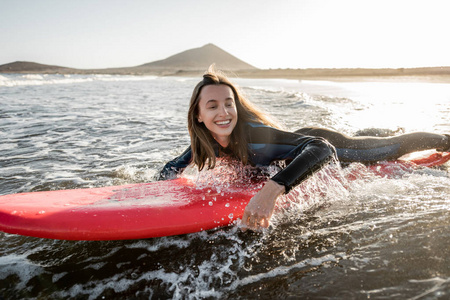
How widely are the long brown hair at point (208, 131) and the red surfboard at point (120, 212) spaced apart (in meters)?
0.31

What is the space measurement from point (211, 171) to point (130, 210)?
3.56 feet

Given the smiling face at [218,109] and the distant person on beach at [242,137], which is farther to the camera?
the smiling face at [218,109]

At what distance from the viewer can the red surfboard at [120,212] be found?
195 centimetres

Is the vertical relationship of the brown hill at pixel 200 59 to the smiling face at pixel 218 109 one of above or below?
above

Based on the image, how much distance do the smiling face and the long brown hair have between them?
0.06 meters

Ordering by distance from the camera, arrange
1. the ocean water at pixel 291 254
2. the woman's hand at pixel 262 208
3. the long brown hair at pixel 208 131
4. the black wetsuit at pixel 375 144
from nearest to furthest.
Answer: the ocean water at pixel 291 254
the woman's hand at pixel 262 208
the long brown hair at pixel 208 131
the black wetsuit at pixel 375 144

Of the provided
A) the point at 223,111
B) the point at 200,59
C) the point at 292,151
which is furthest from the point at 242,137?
the point at 200,59

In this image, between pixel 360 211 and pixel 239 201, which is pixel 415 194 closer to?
pixel 360 211

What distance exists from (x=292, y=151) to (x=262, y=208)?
716 mm

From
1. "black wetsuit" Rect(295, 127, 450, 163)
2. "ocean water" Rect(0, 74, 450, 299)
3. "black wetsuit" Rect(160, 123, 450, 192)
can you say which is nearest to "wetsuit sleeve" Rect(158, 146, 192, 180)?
"black wetsuit" Rect(160, 123, 450, 192)

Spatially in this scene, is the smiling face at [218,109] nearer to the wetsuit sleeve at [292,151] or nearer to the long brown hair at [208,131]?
the long brown hair at [208,131]

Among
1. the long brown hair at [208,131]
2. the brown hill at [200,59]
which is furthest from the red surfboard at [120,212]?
the brown hill at [200,59]

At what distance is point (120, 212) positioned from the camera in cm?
209

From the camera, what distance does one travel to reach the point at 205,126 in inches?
115
